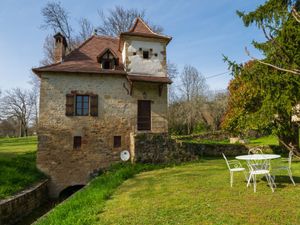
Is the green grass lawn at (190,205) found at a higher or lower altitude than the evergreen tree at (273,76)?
lower

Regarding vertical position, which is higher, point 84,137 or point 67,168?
point 84,137

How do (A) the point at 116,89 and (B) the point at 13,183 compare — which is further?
(A) the point at 116,89

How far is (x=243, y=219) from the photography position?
505 cm

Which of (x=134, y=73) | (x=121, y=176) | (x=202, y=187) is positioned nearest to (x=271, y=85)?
(x=202, y=187)

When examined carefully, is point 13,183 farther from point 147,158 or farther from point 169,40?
point 169,40

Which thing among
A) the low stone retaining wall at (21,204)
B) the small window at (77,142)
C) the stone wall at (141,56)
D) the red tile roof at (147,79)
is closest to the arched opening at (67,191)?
the low stone retaining wall at (21,204)

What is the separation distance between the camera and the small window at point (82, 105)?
1521 cm

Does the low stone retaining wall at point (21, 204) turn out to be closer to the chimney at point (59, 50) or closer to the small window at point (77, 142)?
the small window at point (77, 142)

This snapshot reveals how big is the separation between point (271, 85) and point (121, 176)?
6.87 m

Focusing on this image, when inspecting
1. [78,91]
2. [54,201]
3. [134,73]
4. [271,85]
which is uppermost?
[134,73]

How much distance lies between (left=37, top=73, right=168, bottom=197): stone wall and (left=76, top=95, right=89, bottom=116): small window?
287 mm

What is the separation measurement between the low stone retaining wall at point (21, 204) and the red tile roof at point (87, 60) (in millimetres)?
6221

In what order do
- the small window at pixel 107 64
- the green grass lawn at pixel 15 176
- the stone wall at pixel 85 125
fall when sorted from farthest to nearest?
1. the small window at pixel 107 64
2. the stone wall at pixel 85 125
3. the green grass lawn at pixel 15 176

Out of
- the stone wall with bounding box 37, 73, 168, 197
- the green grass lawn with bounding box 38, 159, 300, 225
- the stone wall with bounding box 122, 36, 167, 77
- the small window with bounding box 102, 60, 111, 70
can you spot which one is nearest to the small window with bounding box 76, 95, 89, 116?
the stone wall with bounding box 37, 73, 168, 197
